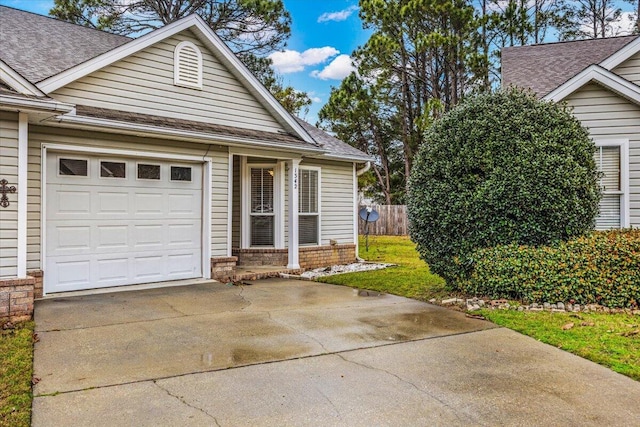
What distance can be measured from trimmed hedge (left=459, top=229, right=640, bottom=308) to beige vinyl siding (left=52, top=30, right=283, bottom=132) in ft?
20.2

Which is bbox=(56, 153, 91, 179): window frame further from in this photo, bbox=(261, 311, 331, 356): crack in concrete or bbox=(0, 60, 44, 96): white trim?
bbox=(261, 311, 331, 356): crack in concrete

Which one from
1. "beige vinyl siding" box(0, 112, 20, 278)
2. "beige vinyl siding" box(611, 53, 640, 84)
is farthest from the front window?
"beige vinyl siding" box(611, 53, 640, 84)

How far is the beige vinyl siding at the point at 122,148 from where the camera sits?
7262mm

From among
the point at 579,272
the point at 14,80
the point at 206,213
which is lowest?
the point at 579,272

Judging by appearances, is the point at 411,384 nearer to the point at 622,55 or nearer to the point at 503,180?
the point at 503,180

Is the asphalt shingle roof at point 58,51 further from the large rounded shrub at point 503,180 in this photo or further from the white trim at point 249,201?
the large rounded shrub at point 503,180

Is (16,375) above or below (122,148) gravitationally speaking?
below

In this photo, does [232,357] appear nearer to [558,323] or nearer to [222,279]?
[558,323]

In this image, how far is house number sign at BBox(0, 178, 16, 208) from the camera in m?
6.18

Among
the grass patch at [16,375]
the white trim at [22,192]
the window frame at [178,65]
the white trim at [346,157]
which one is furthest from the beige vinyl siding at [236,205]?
the grass patch at [16,375]

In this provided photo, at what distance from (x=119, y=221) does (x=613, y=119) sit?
9465 mm

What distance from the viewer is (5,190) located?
6195 mm

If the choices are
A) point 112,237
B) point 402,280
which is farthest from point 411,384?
A: point 112,237

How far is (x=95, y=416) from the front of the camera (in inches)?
132
